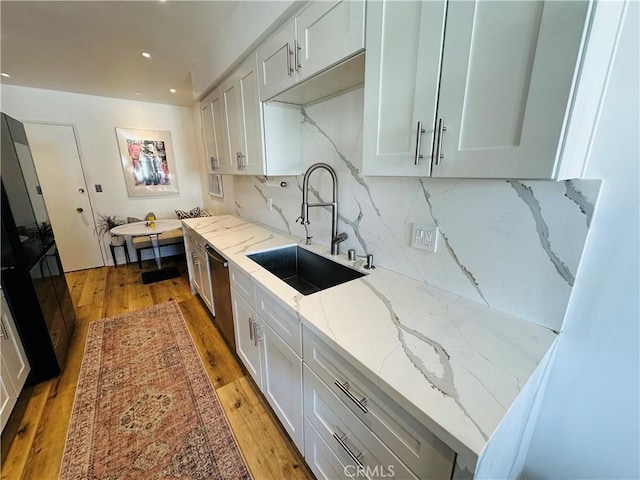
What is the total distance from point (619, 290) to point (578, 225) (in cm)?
22

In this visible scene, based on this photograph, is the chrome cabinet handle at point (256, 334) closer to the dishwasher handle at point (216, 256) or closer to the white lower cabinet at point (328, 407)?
the white lower cabinet at point (328, 407)

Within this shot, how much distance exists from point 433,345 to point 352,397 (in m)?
0.30

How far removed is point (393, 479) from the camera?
0.74 meters

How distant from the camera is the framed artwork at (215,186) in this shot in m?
3.56

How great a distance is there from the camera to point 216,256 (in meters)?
1.90

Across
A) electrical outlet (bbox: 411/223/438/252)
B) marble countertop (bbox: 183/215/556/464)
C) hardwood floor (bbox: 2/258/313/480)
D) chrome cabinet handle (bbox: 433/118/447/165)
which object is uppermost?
chrome cabinet handle (bbox: 433/118/447/165)

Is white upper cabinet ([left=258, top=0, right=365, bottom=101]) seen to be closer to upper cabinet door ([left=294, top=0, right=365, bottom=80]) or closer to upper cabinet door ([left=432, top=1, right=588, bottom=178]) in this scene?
upper cabinet door ([left=294, top=0, right=365, bottom=80])

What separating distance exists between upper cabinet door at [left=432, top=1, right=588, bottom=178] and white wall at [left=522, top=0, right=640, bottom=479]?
325mm

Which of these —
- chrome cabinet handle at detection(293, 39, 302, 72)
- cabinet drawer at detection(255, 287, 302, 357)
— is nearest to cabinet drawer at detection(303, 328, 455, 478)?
cabinet drawer at detection(255, 287, 302, 357)

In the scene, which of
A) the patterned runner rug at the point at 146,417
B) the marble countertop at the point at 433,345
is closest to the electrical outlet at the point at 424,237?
the marble countertop at the point at 433,345

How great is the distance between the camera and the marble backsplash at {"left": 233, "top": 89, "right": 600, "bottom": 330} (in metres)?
0.82

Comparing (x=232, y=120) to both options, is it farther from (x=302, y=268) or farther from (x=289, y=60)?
(x=302, y=268)

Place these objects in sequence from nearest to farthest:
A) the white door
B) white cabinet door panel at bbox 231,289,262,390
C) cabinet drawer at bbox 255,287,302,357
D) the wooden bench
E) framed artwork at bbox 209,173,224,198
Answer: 1. cabinet drawer at bbox 255,287,302,357
2. white cabinet door panel at bbox 231,289,262,390
3. the white door
4. framed artwork at bbox 209,173,224,198
5. the wooden bench

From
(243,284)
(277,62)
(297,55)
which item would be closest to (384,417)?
(243,284)
